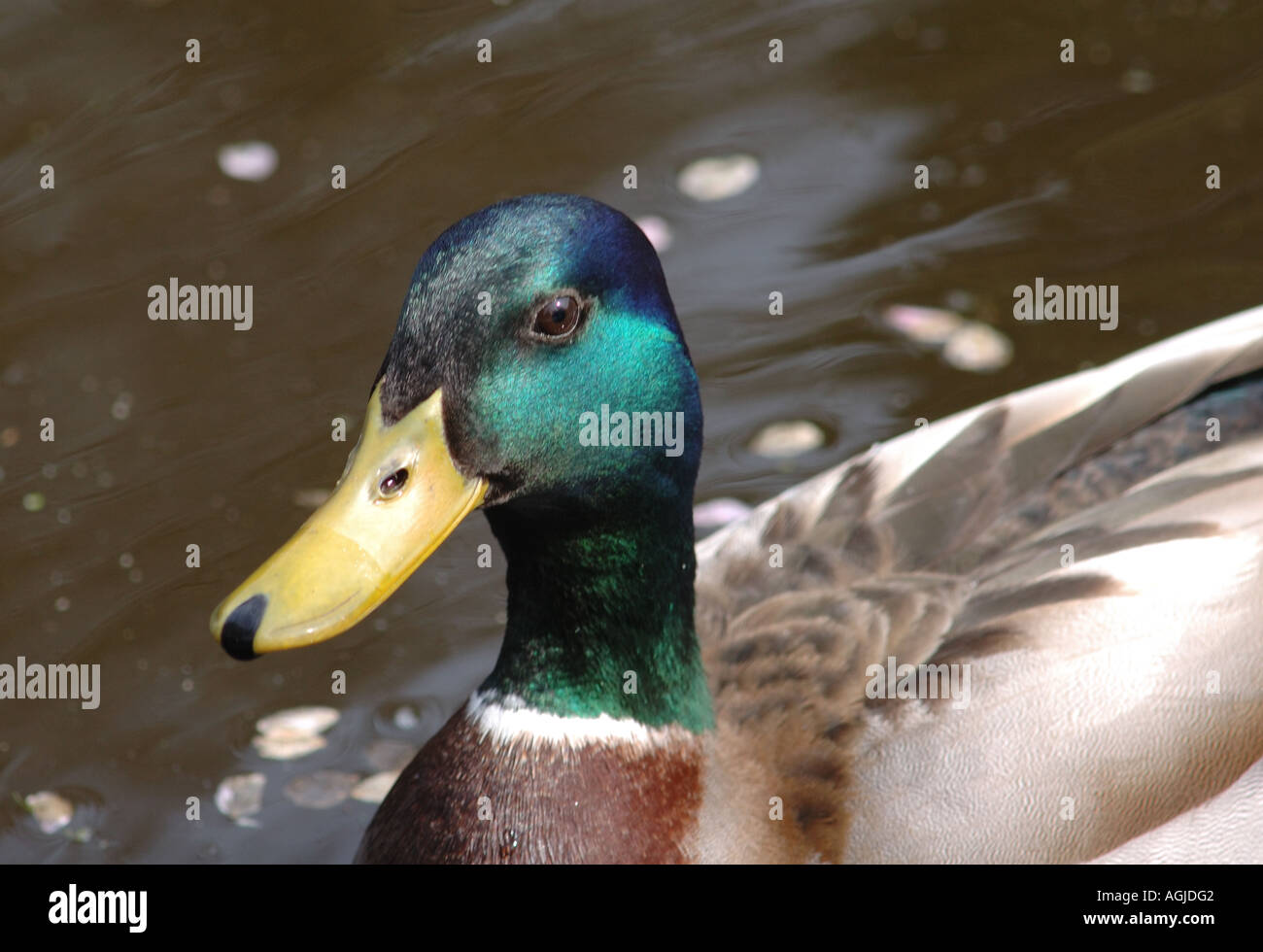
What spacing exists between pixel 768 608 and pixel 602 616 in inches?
18.4

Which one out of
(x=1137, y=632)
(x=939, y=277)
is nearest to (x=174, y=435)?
(x=939, y=277)

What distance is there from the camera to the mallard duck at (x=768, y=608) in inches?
114

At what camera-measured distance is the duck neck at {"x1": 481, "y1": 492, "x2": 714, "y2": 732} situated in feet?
10.4

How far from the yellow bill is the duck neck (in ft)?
0.80

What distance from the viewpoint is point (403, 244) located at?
18.9 feet

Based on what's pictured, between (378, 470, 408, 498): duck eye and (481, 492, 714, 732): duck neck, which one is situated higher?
(378, 470, 408, 498): duck eye

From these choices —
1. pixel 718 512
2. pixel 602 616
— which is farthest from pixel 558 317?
pixel 718 512

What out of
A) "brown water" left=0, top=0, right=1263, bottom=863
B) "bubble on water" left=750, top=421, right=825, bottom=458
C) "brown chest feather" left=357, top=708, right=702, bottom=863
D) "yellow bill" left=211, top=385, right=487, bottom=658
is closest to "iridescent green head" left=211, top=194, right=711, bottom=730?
"yellow bill" left=211, top=385, right=487, bottom=658

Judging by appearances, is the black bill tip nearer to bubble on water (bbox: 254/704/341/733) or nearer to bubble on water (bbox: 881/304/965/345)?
bubble on water (bbox: 254/704/341/733)

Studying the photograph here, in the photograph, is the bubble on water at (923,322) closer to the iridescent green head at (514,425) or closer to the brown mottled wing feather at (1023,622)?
the brown mottled wing feather at (1023,622)

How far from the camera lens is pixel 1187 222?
568cm

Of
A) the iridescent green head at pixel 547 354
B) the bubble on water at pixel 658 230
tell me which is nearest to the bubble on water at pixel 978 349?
the bubble on water at pixel 658 230
